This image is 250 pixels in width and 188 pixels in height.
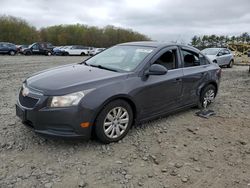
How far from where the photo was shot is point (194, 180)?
3258 mm

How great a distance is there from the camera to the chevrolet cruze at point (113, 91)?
3.64 meters

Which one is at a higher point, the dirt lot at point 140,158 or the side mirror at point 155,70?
the side mirror at point 155,70

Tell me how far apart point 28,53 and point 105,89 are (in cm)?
3104

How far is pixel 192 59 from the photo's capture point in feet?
18.4

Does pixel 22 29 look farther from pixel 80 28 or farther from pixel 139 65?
pixel 139 65

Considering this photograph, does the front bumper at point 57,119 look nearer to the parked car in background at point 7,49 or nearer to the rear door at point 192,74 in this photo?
the rear door at point 192,74

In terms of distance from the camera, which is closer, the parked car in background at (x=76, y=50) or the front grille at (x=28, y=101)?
the front grille at (x=28, y=101)

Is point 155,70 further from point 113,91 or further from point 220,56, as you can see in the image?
point 220,56

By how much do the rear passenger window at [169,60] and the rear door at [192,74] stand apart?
0.26 m

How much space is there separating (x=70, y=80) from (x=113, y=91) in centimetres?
65

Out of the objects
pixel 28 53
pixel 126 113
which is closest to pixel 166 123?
pixel 126 113

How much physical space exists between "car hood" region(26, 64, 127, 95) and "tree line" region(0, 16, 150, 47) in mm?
58701

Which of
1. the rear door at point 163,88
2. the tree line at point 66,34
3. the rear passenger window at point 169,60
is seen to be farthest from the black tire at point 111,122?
the tree line at point 66,34

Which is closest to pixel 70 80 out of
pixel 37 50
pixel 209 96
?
pixel 209 96
